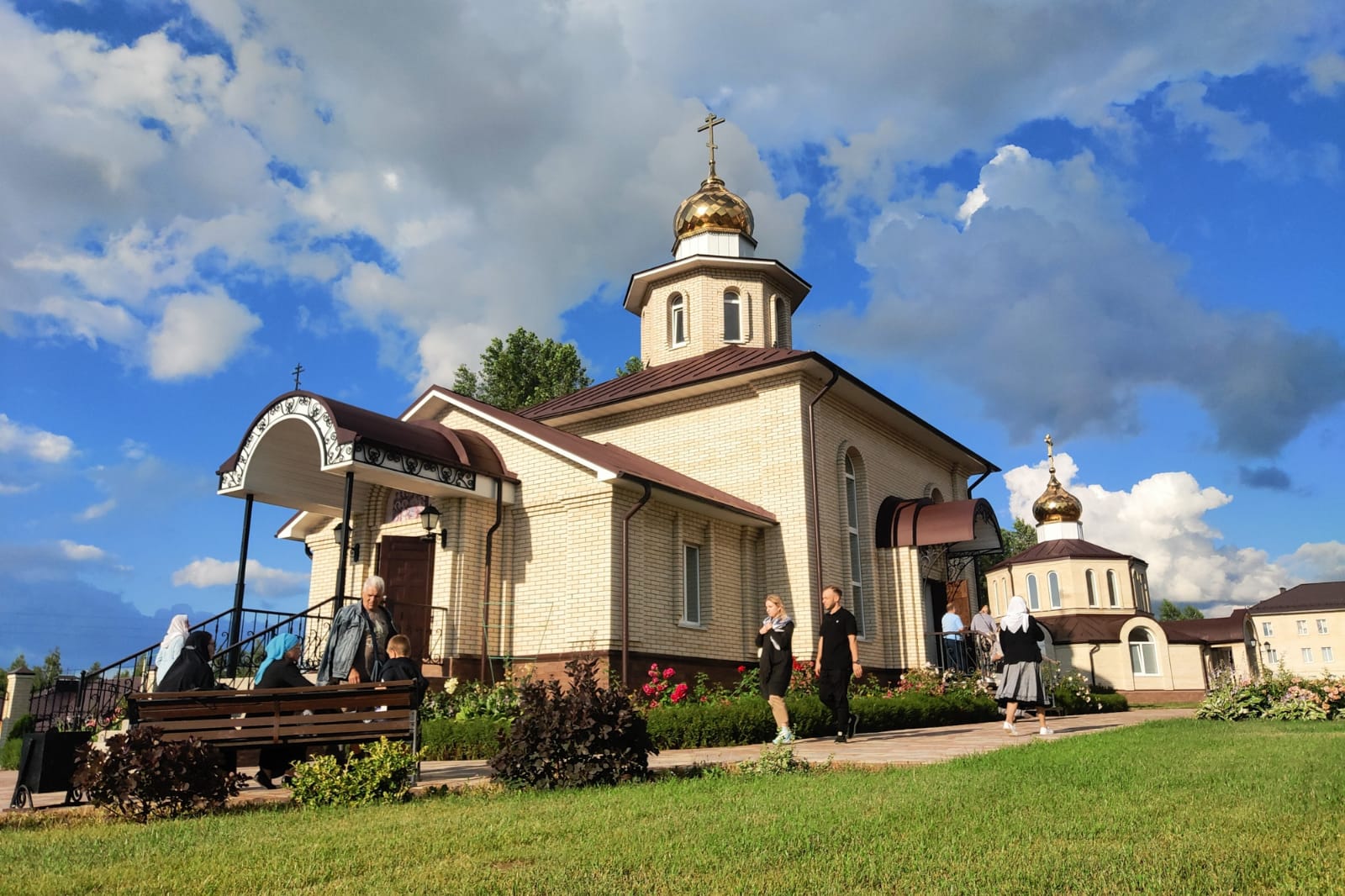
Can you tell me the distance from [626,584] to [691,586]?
208cm

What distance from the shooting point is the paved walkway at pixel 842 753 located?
7082 millimetres

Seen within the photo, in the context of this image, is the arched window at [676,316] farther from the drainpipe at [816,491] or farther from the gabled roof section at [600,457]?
the drainpipe at [816,491]

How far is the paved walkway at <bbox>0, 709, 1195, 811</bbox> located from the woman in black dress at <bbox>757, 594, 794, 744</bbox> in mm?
409

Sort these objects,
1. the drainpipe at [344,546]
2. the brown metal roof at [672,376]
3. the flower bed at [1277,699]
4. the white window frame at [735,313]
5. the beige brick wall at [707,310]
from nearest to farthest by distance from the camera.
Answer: the drainpipe at [344,546] → the flower bed at [1277,699] → the brown metal roof at [672,376] → the beige brick wall at [707,310] → the white window frame at [735,313]

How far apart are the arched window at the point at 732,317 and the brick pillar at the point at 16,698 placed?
13.4m

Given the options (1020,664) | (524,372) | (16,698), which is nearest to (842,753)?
(1020,664)

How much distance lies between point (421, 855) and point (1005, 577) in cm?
3552

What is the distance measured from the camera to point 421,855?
13.1 feet

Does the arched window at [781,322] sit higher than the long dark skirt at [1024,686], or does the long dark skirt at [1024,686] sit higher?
the arched window at [781,322]

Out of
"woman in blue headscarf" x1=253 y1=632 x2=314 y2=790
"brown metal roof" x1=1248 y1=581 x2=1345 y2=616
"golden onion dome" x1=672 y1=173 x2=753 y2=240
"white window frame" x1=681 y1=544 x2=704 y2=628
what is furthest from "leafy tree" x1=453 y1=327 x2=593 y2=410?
"brown metal roof" x1=1248 y1=581 x2=1345 y2=616

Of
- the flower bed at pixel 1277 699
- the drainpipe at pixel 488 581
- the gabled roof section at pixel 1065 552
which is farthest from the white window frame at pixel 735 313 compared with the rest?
the gabled roof section at pixel 1065 552

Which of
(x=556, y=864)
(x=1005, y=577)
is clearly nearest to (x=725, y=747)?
(x=556, y=864)

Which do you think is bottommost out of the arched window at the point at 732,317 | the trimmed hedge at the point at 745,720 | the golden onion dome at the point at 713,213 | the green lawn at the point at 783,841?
the green lawn at the point at 783,841

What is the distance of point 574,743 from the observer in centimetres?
630
